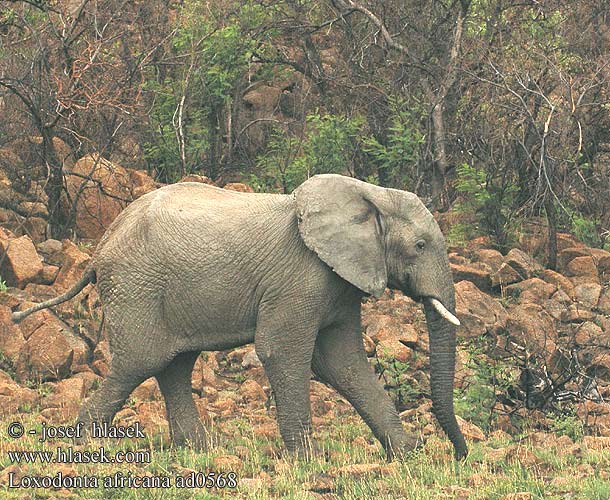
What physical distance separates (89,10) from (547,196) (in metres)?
6.20

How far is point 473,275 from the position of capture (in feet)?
45.7

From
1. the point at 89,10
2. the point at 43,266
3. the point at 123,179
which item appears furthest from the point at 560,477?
the point at 89,10

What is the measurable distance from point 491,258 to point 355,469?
6.32m

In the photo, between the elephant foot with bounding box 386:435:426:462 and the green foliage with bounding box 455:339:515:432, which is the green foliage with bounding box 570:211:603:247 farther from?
Answer: the elephant foot with bounding box 386:435:426:462

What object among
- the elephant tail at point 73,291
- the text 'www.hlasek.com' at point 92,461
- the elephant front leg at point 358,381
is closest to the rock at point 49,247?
the elephant tail at point 73,291

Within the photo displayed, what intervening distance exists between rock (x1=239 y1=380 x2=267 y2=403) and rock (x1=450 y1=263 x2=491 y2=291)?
3.37 m

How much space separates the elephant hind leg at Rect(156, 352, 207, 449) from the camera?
31.5 feet

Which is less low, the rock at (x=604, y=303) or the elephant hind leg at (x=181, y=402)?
the rock at (x=604, y=303)

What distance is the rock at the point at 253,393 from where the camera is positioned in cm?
1110

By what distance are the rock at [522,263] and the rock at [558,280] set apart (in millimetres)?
124

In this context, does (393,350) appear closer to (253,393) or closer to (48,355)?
(253,393)

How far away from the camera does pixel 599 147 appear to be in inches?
624

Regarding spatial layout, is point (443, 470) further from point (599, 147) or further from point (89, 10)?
point (89, 10)

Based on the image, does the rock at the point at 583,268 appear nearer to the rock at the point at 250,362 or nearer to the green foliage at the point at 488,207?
the green foliage at the point at 488,207
